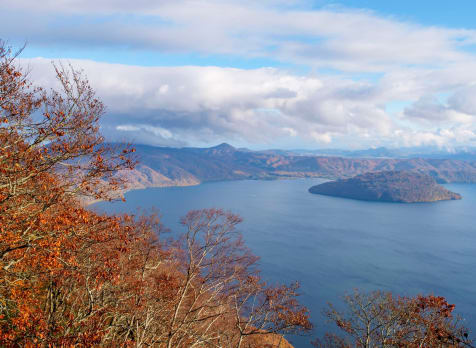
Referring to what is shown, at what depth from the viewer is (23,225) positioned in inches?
372

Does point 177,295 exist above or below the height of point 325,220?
above

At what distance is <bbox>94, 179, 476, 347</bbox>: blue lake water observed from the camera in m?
60.1

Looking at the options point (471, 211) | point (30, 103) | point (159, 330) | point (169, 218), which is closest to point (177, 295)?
point (159, 330)

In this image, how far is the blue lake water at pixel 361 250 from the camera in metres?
60.1

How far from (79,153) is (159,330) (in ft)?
28.7

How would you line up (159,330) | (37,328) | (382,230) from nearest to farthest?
(37,328), (159,330), (382,230)

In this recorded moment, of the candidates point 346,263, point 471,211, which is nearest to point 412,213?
point 471,211

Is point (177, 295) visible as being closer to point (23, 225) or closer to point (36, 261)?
point (36, 261)

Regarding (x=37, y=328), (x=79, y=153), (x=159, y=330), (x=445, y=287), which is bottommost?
(x=445, y=287)

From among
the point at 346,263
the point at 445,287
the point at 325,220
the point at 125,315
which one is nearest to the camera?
the point at 125,315

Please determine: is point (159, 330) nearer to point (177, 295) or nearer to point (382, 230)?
point (177, 295)

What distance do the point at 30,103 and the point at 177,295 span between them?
379 inches

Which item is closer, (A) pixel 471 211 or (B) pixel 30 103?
(B) pixel 30 103

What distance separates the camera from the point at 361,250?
3386 inches
